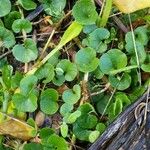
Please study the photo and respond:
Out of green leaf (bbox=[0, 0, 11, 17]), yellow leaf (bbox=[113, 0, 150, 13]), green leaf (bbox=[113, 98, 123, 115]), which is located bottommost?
green leaf (bbox=[113, 98, 123, 115])

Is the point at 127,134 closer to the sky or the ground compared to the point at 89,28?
closer to the ground

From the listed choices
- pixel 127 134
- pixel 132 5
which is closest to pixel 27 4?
pixel 132 5

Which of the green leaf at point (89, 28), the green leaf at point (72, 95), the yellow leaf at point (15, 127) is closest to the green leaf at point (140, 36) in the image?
the green leaf at point (89, 28)

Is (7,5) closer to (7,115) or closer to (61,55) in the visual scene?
(61,55)

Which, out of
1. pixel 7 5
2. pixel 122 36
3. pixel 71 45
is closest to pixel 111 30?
pixel 122 36


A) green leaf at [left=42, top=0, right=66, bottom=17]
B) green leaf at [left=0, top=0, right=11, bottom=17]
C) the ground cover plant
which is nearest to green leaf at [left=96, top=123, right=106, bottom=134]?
the ground cover plant

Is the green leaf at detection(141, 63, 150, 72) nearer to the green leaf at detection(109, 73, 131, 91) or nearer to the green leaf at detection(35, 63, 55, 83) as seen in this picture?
the green leaf at detection(109, 73, 131, 91)

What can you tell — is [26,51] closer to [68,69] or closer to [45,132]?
[68,69]
